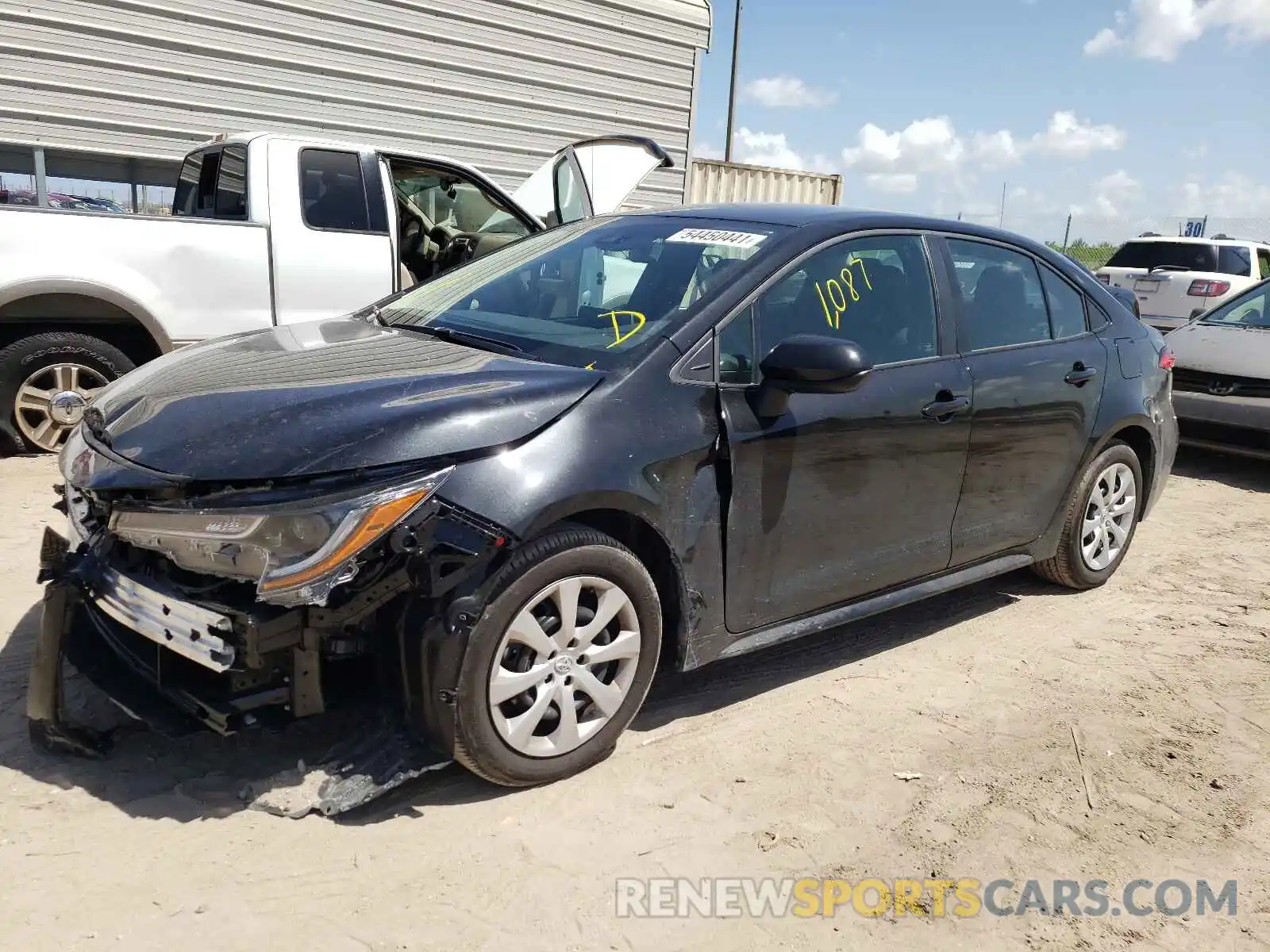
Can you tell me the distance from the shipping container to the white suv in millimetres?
4186

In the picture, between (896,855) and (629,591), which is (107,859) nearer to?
(629,591)

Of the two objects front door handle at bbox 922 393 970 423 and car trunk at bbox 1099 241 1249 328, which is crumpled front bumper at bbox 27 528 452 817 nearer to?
front door handle at bbox 922 393 970 423

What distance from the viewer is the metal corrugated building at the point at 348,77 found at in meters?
8.55

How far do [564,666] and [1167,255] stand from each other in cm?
1508

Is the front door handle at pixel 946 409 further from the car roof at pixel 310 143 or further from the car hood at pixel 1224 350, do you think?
the car hood at pixel 1224 350

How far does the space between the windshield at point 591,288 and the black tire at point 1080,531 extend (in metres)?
2.06

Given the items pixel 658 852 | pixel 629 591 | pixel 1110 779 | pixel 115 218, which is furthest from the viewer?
pixel 115 218

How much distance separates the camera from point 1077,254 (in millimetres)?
24875

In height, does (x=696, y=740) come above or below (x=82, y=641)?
below

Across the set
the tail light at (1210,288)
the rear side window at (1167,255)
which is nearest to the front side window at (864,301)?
the tail light at (1210,288)

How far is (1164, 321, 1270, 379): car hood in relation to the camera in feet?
25.4

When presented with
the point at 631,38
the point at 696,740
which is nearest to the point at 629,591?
the point at 696,740

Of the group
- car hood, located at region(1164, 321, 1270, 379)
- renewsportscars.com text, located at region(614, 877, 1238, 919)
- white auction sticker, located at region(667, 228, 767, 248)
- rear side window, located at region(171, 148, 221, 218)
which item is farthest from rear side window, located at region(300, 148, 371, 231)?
car hood, located at region(1164, 321, 1270, 379)

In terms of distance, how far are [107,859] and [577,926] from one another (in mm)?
1170
